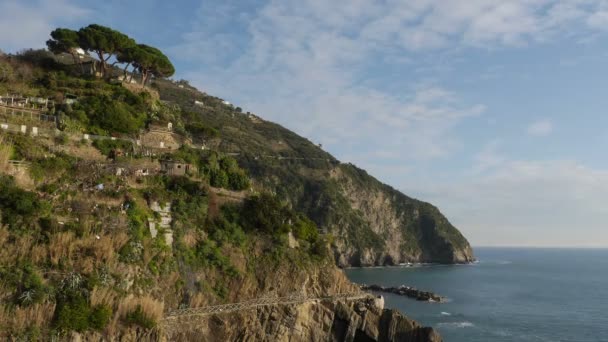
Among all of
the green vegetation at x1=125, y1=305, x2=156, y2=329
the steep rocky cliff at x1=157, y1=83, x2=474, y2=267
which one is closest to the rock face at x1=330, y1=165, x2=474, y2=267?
the steep rocky cliff at x1=157, y1=83, x2=474, y2=267

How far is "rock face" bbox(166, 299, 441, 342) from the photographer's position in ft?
87.5

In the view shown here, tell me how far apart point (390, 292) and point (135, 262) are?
44772mm

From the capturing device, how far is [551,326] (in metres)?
44.2

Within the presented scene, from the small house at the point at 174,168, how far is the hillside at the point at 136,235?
0.10 metres

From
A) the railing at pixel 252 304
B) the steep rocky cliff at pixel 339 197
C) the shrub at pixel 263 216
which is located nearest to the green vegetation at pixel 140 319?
the railing at pixel 252 304

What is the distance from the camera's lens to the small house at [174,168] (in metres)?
32.9

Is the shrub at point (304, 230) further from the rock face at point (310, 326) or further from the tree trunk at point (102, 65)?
the tree trunk at point (102, 65)

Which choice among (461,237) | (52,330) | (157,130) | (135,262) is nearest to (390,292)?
(157,130)

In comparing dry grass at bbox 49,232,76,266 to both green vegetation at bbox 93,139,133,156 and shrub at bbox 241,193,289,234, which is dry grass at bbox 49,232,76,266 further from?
shrub at bbox 241,193,289,234

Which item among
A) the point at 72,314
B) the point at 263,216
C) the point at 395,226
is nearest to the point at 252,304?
the point at 263,216

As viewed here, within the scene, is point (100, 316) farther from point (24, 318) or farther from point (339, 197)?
point (339, 197)

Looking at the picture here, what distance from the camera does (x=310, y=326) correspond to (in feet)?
101

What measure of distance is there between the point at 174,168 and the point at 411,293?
3964 cm

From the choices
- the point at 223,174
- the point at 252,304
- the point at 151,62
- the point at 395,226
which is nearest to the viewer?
the point at 252,304
